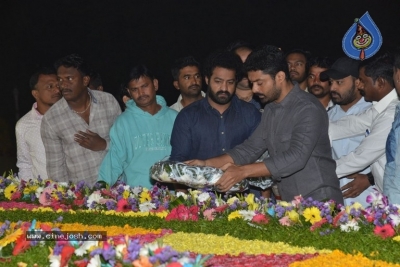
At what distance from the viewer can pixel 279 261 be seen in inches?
138

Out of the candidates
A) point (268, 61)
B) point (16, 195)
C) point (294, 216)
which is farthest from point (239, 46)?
point (294, 216)

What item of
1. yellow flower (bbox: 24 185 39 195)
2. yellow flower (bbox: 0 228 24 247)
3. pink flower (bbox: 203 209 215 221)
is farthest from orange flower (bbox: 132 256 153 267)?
yellow flower (bbox: 24 185 39 195)

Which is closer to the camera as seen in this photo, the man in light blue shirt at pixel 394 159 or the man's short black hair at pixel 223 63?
the man in light blue shirt at pixel 394 159

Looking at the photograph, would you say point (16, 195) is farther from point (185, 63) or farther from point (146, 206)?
point (185, 63)

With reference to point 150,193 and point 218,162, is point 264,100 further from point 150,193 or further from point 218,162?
point 150,193

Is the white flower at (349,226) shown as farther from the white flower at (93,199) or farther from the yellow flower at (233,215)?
the white flower at (93,199)

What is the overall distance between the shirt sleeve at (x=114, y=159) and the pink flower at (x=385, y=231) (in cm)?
271

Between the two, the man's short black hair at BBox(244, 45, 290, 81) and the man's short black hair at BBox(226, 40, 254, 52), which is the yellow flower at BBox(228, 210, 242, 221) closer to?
the man's short black hair at BBox(244, 45, 290, 81)

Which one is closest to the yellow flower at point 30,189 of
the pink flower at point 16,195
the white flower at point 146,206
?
the pink flower at point 16,195

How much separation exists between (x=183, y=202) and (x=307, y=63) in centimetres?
285

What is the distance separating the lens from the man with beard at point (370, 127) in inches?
203

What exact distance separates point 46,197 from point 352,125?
8.47 ft

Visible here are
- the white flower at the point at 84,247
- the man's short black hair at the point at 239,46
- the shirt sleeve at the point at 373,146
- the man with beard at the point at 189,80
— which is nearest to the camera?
the white flower at the point at 84,247

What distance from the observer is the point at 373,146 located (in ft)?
16.9
